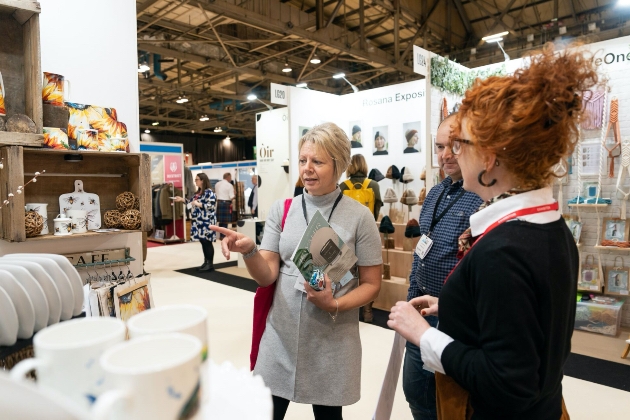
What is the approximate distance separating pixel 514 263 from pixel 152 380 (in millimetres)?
717

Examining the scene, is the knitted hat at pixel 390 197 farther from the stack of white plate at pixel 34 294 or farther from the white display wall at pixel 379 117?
the stack of white plate at pixel 34 294

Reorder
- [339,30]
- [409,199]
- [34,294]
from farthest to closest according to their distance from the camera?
[339,30], [409,199], [34,294]

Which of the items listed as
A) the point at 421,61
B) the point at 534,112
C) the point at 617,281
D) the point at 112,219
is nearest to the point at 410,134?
the point at 421,61

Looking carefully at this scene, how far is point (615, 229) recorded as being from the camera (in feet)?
14.3

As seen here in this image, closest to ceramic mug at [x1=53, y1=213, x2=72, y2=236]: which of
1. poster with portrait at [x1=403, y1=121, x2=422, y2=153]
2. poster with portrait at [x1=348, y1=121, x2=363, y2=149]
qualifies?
poster with portrait at [x1=403, y1=121, x2=422, y2=153]

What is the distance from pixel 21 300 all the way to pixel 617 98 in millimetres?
5267

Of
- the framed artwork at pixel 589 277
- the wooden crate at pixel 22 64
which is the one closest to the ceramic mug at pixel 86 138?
the wooden crate at pixel 22 64

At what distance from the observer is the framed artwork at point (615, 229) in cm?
428

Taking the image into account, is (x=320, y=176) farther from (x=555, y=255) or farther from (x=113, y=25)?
(x=113, y=25)

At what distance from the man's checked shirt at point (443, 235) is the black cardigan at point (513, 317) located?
0.66 metres

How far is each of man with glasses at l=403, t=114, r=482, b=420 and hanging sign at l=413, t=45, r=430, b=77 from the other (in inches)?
108

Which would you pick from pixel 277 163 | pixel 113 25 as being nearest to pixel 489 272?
pixel 113 25

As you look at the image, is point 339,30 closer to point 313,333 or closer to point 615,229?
point 615,229

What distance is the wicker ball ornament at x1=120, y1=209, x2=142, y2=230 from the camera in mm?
1978
